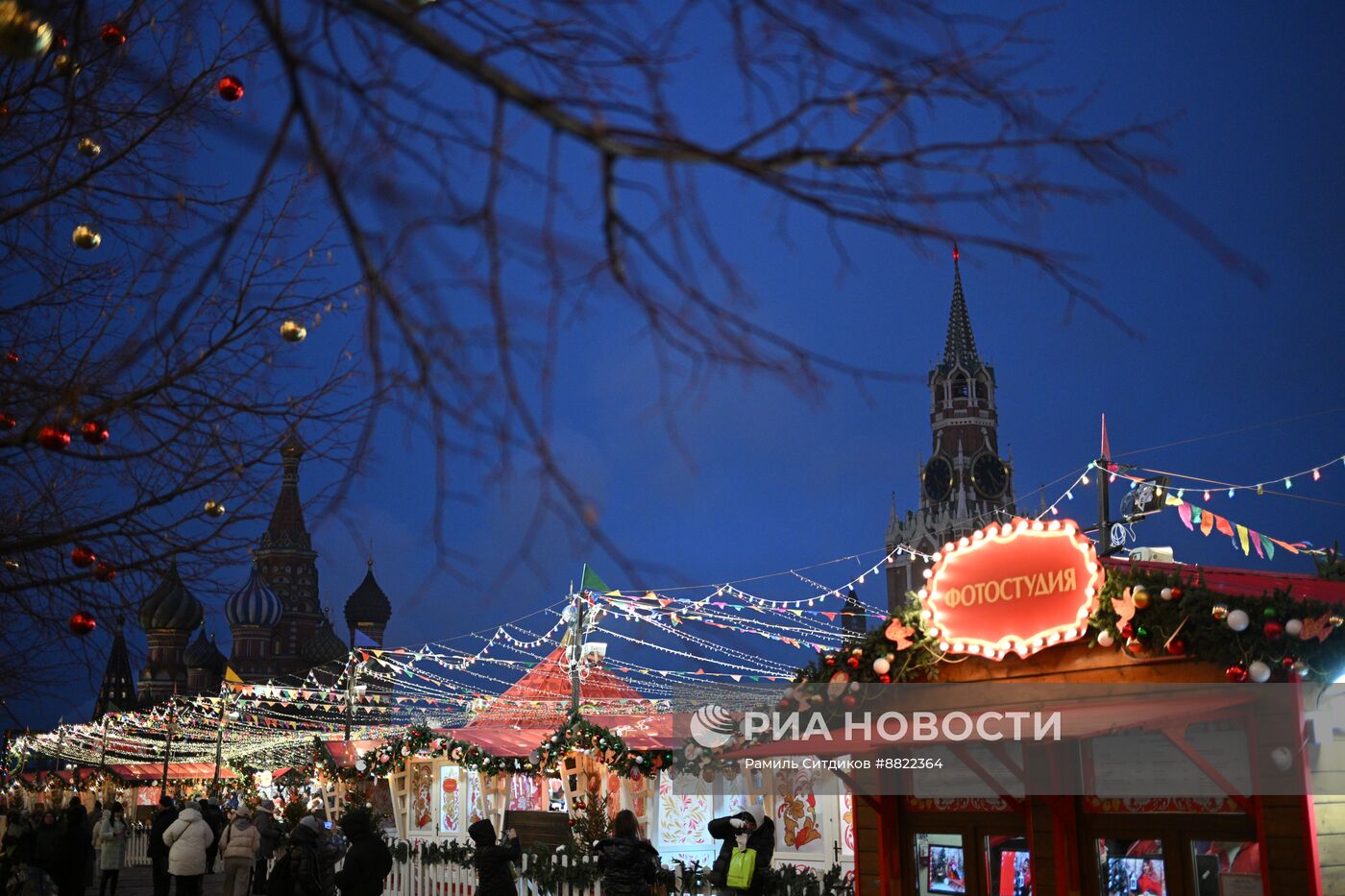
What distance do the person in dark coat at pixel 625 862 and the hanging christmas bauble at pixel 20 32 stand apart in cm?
832

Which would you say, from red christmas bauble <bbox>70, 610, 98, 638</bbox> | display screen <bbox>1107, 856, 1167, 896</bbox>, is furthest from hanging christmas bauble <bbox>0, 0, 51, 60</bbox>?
display screen <bbox>1107, 856, 1167, 896</bbox>

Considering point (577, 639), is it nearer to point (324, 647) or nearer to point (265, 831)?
point (265, 831)

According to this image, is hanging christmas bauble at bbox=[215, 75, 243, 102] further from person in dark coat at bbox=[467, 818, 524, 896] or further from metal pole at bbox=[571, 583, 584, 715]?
metal pole at bbox=[571, 583, 584, 715]

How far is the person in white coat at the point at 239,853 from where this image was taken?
14.2m

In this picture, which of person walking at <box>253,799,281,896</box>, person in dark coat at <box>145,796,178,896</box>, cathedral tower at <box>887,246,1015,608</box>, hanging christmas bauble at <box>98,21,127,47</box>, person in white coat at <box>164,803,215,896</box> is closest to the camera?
hanging christmas bauble at <box>98,21,127,47</box>

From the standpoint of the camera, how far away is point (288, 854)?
12.3m

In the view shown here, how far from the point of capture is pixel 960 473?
107m

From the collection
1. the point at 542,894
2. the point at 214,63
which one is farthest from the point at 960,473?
the point at 214,63

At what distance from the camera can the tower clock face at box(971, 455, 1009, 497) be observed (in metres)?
107

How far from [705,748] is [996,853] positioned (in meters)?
3.04

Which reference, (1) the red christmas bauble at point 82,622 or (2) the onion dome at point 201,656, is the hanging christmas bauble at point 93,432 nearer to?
(1) the red christmas bauble at point 82,622

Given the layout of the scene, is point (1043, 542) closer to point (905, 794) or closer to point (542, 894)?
point (905, 794)

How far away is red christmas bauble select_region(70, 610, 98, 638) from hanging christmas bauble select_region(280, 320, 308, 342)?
1.53 m

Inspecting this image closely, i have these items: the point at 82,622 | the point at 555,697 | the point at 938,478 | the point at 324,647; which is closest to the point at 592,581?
the point at 555,697
